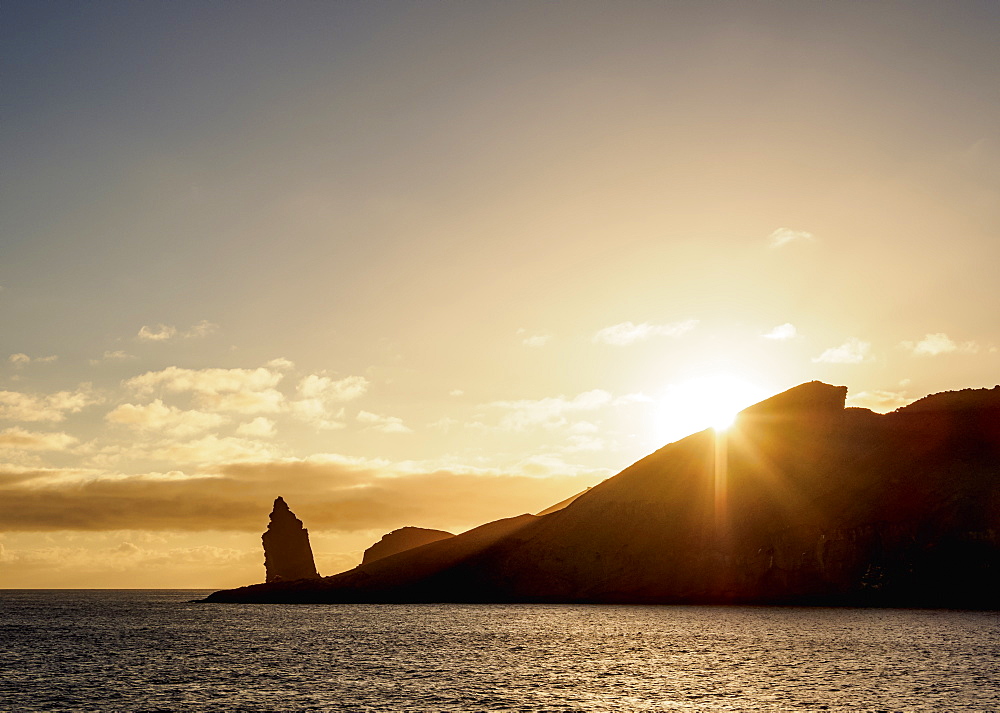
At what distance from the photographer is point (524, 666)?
78625mm

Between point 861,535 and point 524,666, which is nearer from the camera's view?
point 524,666

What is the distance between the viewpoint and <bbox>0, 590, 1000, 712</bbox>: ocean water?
5866cm

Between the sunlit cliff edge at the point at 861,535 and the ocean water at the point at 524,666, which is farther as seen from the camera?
the sunlit cliff edge at the point at 861,535

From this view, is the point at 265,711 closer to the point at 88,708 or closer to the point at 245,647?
the point at 88,708

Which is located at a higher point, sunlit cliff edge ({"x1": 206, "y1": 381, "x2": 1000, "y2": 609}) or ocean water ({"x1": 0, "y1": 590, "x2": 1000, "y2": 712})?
sunlit cliff edge ({"x1": 206, "y1": 381, "x2": 1000, "y2": 609})

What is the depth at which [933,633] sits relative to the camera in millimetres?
104000

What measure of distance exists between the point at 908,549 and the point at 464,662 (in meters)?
119

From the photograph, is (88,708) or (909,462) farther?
(909,462)

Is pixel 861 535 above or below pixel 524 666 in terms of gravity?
above

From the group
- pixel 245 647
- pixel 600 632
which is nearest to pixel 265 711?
pixel 245 647

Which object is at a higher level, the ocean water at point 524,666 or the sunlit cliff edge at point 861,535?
the sunlit cliff edge at point 861,535

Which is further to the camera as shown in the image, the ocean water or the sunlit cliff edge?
the sunlit cliff edge

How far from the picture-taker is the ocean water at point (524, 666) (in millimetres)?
58656

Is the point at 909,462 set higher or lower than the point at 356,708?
higher
